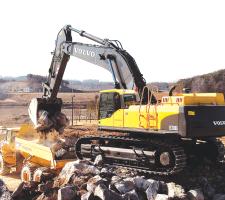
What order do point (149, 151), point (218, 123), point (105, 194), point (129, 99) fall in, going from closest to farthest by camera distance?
point (105, 194), point (218, 123), point (149, 151), point (129, 99)

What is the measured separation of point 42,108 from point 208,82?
33663 mm

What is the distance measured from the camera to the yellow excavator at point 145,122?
37.9 ft

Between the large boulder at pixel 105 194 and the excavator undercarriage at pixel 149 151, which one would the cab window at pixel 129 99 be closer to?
the excavator undercarriage at pixel 149 151

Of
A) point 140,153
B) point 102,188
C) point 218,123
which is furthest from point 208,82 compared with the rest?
point 102,188

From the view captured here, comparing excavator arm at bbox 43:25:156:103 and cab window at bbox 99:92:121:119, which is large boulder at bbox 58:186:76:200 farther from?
excavator arm at bbox 43:25:156:103

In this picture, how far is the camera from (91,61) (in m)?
15.4

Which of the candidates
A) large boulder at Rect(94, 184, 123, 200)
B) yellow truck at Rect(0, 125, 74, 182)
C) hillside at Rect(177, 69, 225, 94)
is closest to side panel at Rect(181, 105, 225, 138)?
large boulder at Rect(94, 184, 123, 200)

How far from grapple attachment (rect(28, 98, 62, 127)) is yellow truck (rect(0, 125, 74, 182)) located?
35.6 inches

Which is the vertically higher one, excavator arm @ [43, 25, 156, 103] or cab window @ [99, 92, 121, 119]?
excavator arm @ [43, 25, 156, 103]

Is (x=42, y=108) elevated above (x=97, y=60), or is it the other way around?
(x=97, y=60)

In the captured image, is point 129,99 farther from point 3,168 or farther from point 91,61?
point 3,168

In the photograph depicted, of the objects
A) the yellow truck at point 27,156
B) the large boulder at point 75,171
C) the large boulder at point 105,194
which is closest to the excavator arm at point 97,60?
the yellow truck at point 27,156

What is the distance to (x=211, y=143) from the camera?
13.7 metres

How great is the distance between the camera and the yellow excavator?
11562mm
